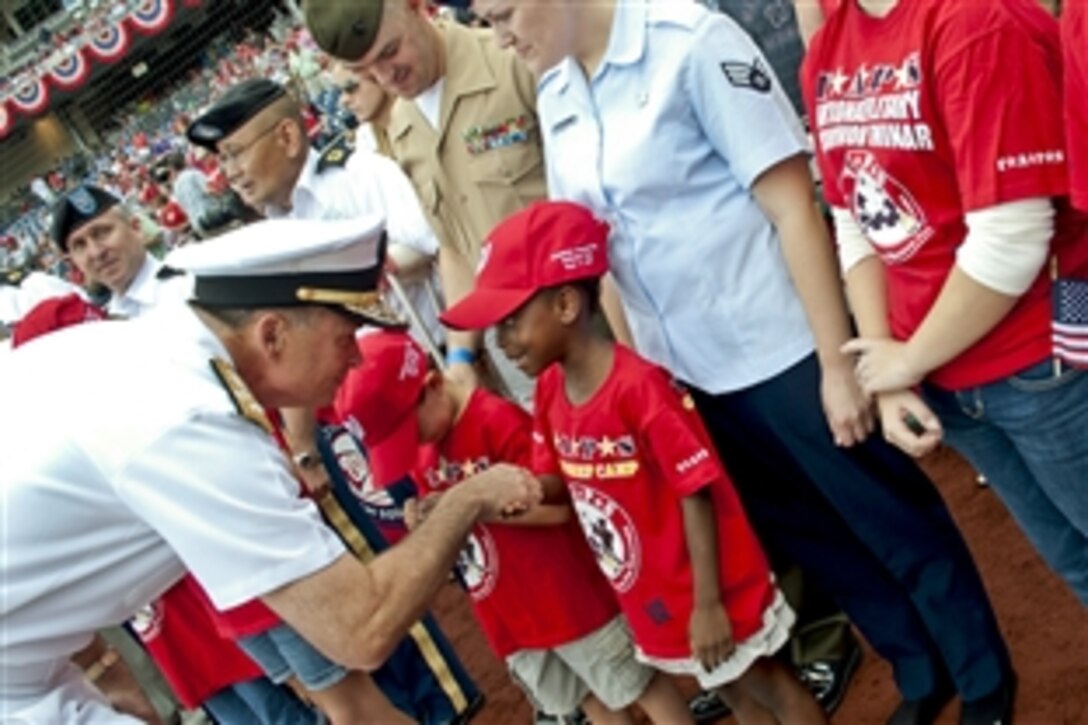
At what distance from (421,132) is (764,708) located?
56.1 inches

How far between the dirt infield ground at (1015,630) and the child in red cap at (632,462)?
365 mm

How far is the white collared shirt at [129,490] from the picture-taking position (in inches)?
59.4

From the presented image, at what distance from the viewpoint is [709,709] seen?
2572 mm

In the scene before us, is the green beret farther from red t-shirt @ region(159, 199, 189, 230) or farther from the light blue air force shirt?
red t-shirt @ region(159, 199, 189, 230)

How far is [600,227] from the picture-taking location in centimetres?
186

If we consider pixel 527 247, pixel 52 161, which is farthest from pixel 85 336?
pixel 52 161

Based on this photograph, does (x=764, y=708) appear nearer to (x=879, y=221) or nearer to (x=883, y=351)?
(x=883, y=351)

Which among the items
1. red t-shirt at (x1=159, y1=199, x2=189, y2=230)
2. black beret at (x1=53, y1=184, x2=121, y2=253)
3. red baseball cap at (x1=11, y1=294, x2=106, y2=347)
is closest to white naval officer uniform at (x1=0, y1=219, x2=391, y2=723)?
red baseball cap at (x1=11, y1=294, x2=106, y2=347)

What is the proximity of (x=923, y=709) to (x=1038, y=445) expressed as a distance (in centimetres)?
82

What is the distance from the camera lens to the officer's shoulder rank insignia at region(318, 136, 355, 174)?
296 cm

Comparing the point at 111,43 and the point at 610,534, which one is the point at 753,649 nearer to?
the point at 610,534

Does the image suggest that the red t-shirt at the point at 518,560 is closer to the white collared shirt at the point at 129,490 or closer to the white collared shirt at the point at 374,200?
the white collared shirt at the point at 129,490

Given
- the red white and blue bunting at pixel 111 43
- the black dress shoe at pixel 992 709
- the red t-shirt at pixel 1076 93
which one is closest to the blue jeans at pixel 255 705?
the black dress shoe at pixel 992 709

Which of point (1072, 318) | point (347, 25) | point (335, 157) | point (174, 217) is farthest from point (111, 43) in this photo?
point (1072, 318)
